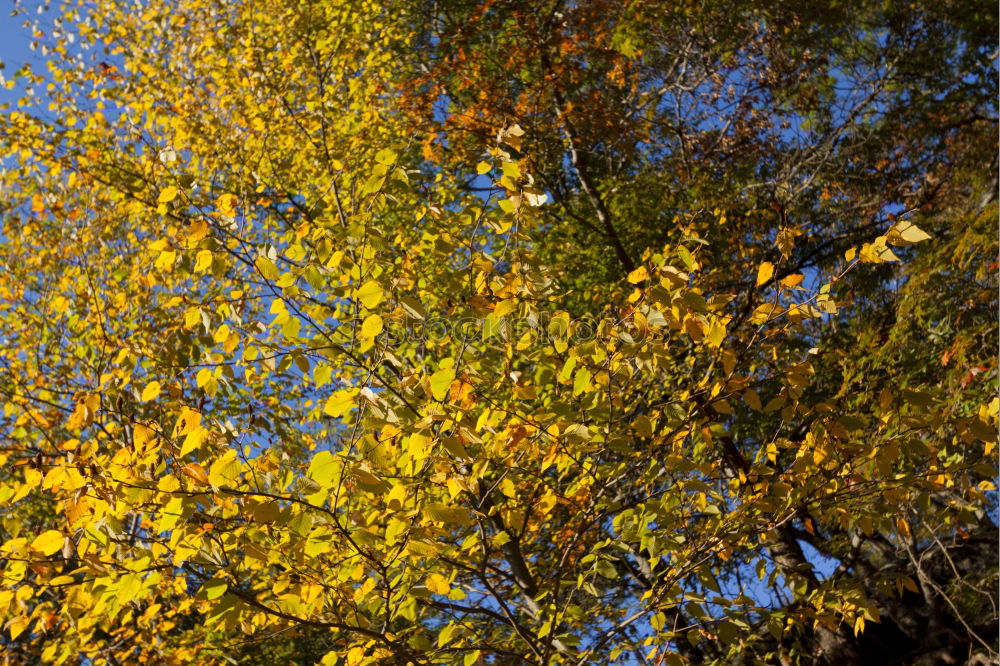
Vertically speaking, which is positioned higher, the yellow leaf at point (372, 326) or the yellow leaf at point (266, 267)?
the yellow leaf at point (266, 267)

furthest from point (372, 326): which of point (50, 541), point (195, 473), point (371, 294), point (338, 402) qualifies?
point (50, 541)

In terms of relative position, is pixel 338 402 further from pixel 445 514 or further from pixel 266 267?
pixel 266 267

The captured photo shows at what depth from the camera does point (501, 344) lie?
537 centimetres

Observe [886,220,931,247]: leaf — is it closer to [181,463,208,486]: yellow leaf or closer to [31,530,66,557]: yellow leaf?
[181,463,208,486]: yellow leaf

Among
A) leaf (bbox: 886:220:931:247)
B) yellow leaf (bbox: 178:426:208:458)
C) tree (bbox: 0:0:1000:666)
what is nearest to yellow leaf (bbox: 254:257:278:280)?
tree (bbox: 0:0:1000:666)

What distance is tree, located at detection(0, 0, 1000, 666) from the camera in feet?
9.25

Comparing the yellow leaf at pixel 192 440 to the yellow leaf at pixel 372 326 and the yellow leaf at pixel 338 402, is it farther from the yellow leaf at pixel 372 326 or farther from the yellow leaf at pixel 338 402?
the yellow leaf at pixel 372 326

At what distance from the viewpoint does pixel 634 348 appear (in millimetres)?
2758

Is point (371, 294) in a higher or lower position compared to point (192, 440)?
higher

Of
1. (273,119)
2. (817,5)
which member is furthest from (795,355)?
(817,5)

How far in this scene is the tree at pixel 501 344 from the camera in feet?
9.25

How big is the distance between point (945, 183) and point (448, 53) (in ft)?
23.9

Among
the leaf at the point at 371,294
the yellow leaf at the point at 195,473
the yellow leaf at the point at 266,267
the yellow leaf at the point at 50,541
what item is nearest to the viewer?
the yellow leaf at the point at 50,541

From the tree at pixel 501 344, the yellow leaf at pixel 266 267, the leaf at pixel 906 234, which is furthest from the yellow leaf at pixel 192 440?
the leaf at pixel 906 234
